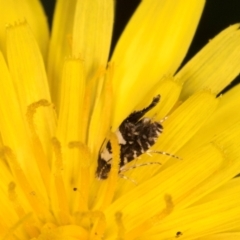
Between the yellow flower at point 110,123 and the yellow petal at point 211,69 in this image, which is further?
the yellow petal at point 211,69

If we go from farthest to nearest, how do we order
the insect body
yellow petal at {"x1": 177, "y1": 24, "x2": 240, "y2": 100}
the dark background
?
the dark background
yellow petal at {"x1": 177, "y1": 24, "x2": 240, "y2": 100}
the insect body

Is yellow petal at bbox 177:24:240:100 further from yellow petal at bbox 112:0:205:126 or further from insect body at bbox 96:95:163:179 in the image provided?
insect body at bbox 96:95:163:179

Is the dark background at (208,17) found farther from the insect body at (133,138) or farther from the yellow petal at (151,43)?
the insect body at (133,138)

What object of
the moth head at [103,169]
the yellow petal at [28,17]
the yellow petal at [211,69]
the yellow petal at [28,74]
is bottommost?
the moth head at [103,169]

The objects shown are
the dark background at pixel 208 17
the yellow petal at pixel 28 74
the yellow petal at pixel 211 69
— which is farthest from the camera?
the dark background at pixel 208 17

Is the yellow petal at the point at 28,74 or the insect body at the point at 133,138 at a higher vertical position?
the yellow petal at the point at 28,74

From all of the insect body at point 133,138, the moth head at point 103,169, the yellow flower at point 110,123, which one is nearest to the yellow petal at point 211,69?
the yellow flower at point 110,123

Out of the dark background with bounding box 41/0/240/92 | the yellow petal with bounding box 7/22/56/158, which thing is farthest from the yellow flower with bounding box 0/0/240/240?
the dark background with bounding box 41/0/240/92

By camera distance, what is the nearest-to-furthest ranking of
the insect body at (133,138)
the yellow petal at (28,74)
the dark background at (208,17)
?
the insect body at (133,138) < the yellow petal at (28,74) < the dark background at (208,17)
